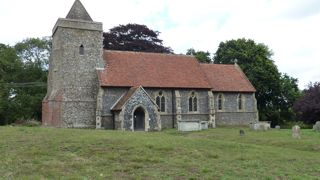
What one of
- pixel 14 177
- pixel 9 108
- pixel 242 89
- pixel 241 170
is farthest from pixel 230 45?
pixel 14 177

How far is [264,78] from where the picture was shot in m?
57.0

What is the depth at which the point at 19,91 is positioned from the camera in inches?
2309

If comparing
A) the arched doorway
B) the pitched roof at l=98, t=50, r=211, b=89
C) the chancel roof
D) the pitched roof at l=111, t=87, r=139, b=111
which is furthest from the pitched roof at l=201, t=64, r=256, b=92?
the pitched roof at l=111, t=87, r=139, b=111

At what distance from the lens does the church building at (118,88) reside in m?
39.2

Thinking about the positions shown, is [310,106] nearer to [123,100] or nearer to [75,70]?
[123,100]

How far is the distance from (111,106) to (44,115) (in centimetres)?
792

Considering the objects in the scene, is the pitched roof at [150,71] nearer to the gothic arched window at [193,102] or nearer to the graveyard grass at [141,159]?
the gothic arched window at [193,102]

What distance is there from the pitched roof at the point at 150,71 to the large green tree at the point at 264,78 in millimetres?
13341

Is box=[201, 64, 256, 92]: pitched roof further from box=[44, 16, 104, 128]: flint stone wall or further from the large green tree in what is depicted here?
box=[44, 16, 104, 128]: flint stone wall

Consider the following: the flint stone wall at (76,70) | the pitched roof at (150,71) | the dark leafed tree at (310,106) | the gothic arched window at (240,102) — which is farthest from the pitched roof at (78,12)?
the dark leafed tree at (310,106)

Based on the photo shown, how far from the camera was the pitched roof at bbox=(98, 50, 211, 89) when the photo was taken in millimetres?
41156

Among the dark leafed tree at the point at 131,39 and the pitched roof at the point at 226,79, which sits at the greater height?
the dark leafed tree at the point at 131,39

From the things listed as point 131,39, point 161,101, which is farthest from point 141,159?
point 131,39

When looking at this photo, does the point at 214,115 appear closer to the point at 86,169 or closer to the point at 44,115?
the point at 44,115
